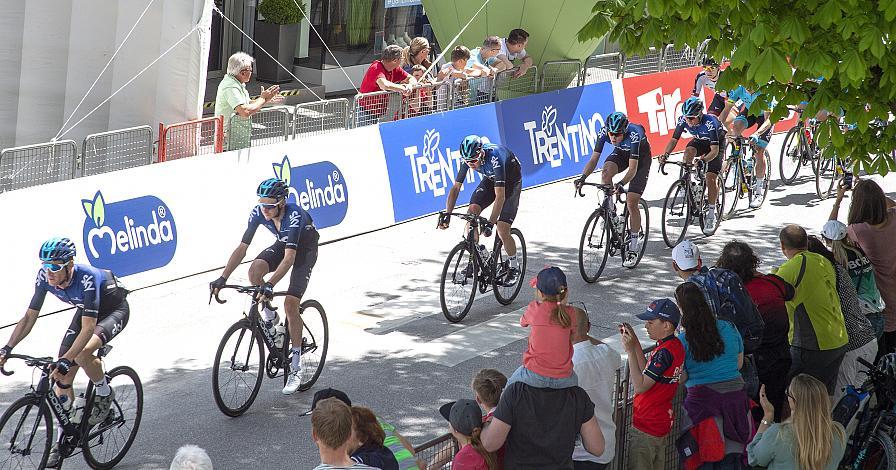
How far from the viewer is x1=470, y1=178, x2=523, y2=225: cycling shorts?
40.7 ft

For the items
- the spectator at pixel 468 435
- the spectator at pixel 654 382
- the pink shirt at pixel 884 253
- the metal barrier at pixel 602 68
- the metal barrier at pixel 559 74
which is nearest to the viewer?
the spectator at pixel 468 435

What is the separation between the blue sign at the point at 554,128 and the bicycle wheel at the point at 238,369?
8.51 m

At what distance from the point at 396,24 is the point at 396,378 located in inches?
646

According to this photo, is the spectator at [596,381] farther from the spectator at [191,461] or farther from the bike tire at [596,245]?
the bike tire at [596,245]

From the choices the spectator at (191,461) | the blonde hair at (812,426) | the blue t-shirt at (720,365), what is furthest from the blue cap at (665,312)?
the spectator at (191,461)

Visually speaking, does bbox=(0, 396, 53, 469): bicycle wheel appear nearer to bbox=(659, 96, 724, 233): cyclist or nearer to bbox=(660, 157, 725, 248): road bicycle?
bbox=(659, 96, 724, 233): cyclist

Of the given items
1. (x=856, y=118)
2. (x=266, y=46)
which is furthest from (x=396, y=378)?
(x=266, y=46)

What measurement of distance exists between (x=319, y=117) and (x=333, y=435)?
965 centimetres

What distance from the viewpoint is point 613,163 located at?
13773 mm

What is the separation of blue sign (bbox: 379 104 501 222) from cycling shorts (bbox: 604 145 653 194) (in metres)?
3.12

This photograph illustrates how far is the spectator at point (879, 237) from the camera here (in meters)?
9.42

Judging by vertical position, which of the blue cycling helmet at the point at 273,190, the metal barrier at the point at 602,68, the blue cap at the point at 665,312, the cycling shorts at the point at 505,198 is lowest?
the blue cap at the point at 665,312

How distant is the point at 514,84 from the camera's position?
59.2ft

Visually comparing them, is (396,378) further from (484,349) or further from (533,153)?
(533,153)
